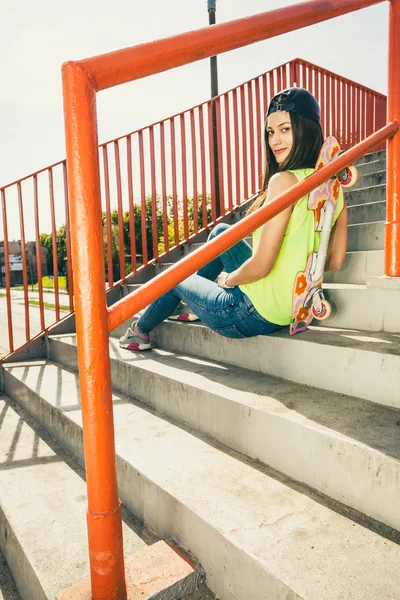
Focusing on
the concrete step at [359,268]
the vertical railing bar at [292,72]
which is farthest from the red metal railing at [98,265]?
the vertical railing bar at [292,72]

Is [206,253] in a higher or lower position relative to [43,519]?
higher

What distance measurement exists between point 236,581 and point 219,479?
12.2 inches

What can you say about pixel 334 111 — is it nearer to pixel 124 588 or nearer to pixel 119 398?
pixel 119 398

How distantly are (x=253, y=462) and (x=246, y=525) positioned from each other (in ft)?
1.12

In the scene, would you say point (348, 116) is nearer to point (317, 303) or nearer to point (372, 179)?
point (372, 179)

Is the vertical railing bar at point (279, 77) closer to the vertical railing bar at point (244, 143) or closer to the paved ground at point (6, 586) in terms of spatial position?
the vertical railing bar at point (244, 143)

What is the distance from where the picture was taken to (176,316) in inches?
106

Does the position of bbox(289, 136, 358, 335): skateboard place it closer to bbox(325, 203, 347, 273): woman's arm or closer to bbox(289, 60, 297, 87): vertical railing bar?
bbox(325, 203, 347, 273): woman's arm

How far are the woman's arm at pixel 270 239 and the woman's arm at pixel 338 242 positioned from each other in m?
0.35

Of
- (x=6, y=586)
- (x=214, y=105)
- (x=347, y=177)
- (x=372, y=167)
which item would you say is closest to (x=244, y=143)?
(x=214, y=105)

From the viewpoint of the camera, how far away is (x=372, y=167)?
374cm

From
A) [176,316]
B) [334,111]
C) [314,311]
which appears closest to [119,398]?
[176,316]

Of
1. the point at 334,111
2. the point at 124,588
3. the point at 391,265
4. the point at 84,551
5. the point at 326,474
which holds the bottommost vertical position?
the point at 84,551

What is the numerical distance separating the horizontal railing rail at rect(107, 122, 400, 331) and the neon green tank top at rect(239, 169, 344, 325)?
29 centimetres
